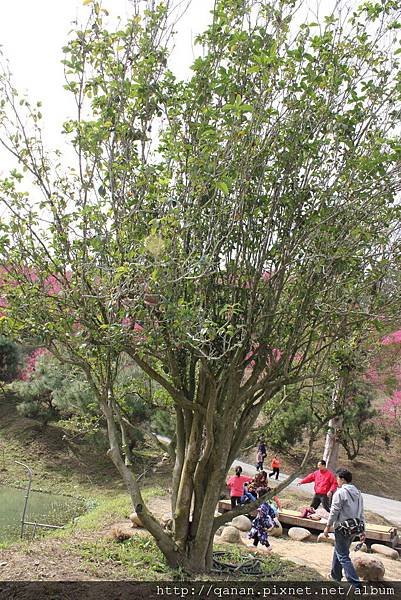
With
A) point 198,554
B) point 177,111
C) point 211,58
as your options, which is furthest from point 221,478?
point 211,58

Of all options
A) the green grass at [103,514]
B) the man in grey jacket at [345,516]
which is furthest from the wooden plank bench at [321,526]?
the man in grey jacket at [345,516]

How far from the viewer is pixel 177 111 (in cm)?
544

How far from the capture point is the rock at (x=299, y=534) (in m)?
10.1

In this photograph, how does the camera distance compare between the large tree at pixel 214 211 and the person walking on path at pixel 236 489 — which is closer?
the large tree at pixel 214 211

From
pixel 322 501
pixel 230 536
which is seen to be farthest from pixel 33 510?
pixel 322 501

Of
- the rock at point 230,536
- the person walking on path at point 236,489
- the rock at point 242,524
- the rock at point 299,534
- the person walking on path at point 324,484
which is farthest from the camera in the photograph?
the person walking on path at point 324,484

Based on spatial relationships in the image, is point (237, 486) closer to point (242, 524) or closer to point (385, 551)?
point (242, 524)

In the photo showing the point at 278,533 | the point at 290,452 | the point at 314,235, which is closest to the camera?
the point at 314,235

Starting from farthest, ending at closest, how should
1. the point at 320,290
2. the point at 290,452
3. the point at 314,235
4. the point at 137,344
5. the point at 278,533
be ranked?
the point at 290,452
the point at 278,533
the point at 320,290
the point at 314,235
the point at 137,344

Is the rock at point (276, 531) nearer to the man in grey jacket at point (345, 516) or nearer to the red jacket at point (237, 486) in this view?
the red jacket at point (237, 486)

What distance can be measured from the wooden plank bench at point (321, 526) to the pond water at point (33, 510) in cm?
360

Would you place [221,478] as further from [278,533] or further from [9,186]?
[278,533]

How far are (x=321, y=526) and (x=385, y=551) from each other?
1.42 meters

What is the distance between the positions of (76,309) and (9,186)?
130cm
